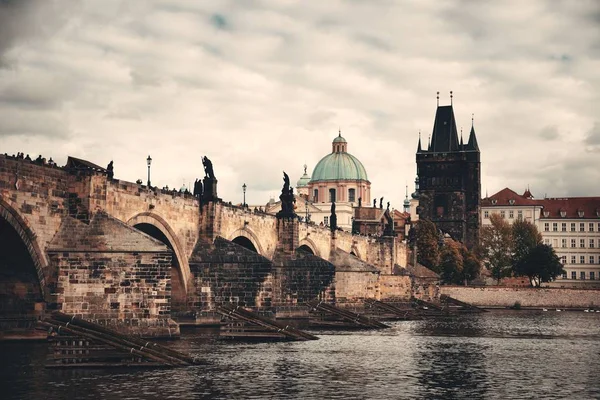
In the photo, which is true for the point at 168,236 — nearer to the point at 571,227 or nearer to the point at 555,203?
the point at 571,227

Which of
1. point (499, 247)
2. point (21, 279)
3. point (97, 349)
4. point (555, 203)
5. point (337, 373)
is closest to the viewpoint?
point (97, 349)

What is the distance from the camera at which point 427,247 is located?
120438mm

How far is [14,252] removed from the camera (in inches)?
1462

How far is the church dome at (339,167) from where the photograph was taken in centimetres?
17138

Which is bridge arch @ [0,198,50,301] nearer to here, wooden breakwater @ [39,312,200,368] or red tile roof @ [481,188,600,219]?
wooden breakwater @ [39,312,200,368]

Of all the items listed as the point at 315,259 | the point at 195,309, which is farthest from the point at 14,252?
the point at 315,259

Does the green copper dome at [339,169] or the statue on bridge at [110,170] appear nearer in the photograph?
the statue on bridge at [110,170]

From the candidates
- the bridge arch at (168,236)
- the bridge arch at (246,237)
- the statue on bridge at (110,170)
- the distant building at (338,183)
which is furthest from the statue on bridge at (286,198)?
the distant building at (338,183)

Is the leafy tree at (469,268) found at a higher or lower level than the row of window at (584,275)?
higher

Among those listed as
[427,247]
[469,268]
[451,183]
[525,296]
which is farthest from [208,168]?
[451,183]

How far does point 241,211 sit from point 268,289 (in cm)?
834

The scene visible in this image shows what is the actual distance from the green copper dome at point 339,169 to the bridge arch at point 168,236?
395 ft

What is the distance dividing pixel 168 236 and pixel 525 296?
228 ft

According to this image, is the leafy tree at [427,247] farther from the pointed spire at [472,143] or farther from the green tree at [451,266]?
the pointed spire at [472,143]
